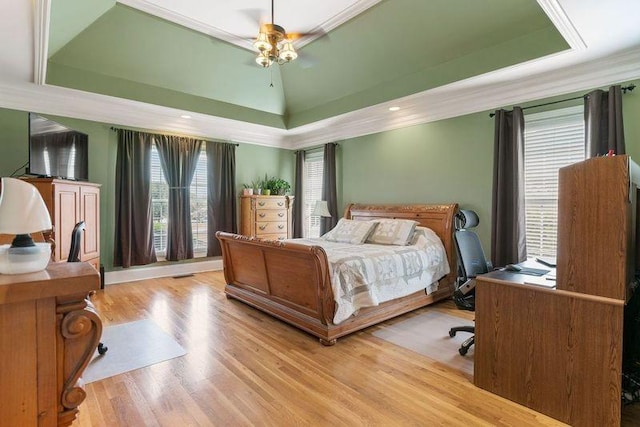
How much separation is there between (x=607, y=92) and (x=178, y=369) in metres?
4.62

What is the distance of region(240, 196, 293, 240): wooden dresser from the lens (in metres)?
6.11

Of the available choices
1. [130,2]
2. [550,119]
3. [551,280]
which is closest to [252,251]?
[551,280]

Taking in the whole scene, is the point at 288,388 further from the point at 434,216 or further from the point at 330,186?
the point at 330,186

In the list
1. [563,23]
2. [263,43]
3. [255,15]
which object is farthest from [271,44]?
[563,23]

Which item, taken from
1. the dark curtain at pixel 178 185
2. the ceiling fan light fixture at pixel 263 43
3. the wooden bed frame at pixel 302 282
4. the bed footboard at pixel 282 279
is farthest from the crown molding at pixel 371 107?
the bed footboard at pixel 282 279

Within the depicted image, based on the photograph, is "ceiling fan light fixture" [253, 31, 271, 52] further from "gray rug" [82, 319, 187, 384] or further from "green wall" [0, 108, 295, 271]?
"green wall" [0, 108, 295, 271]

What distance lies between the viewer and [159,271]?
18.1 ft

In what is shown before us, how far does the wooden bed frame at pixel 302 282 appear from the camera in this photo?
2.99 m

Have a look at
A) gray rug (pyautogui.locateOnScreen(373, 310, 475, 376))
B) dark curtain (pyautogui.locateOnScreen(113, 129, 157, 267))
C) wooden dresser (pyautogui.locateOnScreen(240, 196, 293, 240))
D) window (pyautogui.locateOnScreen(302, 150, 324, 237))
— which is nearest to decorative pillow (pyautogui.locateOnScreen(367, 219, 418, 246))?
gray rug (pyautogui.locateOnScreen(373, 310, 475, 376))

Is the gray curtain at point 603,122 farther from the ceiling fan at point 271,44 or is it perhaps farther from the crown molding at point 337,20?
the ceiling fan at point 271,44

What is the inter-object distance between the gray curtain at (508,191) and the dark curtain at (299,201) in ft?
12.4

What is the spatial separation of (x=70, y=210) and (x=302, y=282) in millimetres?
2916

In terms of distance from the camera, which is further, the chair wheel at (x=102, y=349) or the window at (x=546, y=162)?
the window at (x=546, y=162)

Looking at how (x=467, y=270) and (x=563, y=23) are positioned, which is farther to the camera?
(x=467, y=270)
